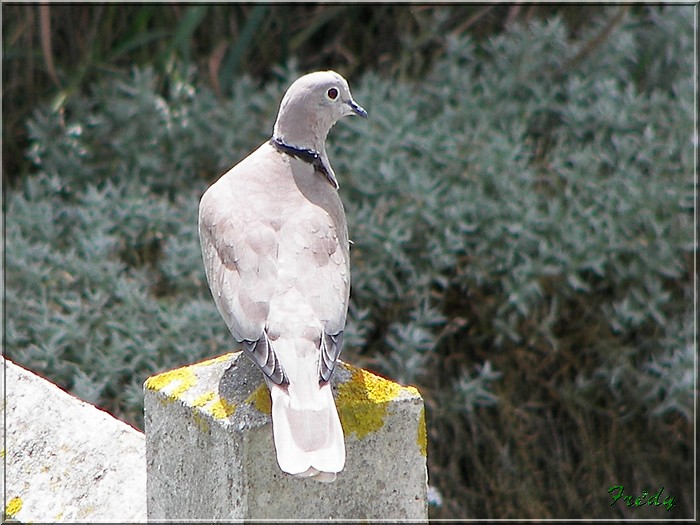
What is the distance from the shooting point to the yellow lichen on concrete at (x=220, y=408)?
1.63 metres

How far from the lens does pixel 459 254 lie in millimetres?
3871

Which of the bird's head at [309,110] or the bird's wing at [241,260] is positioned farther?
the bird's head at [309,110]

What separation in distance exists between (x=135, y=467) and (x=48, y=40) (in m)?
3.02

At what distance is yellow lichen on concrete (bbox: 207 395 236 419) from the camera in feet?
5.34

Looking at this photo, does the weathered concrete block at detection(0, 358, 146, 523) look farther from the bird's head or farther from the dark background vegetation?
the dark background vegetation

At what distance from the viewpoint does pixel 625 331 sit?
3795mm

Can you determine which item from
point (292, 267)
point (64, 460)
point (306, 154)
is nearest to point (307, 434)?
point (292, 267)

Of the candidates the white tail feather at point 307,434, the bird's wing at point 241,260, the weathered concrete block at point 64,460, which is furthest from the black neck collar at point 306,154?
the white tail feather at point 307,434

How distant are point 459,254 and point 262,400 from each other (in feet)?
7.29

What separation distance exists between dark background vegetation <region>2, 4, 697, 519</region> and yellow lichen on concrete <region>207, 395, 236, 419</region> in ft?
4.90

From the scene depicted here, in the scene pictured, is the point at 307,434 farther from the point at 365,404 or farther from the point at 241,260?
the point at 241,260

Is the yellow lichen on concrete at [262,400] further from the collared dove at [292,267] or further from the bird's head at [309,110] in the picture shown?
the bird's head at [309,110]

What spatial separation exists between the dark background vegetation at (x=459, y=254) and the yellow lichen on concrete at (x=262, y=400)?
4.67 feet

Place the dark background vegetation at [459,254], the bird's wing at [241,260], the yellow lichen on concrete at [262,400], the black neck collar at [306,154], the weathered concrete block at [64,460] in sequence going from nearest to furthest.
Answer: the yellow lichen on concrete at [262,400], the bird's wing at [241,260], the weathered concrete block at [64,460], the black neck collar at [306,154], the dark background vegetation at [459,254]
